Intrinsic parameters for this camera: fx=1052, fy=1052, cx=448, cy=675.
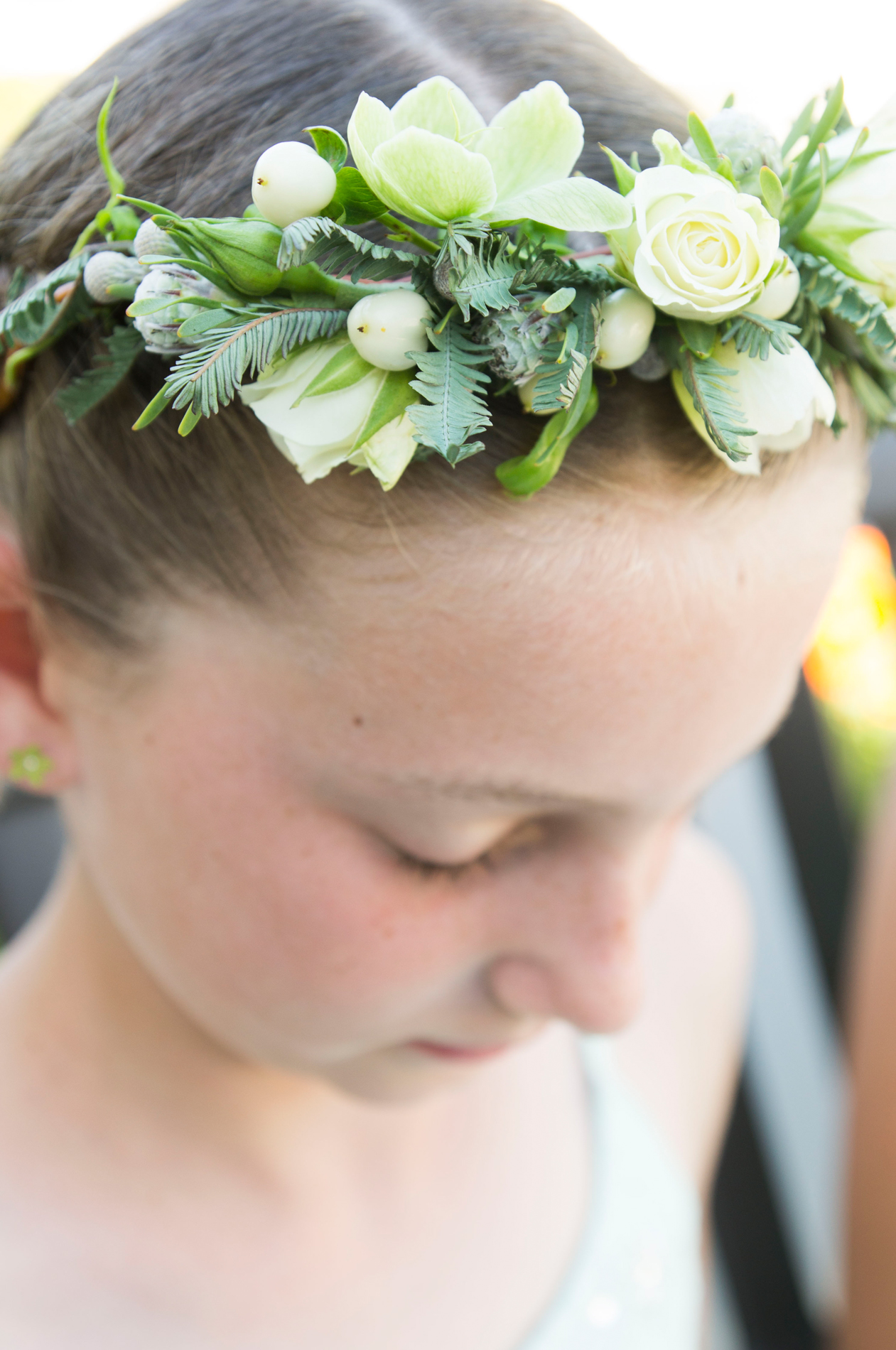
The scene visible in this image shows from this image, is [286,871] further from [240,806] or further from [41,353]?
[41,353]

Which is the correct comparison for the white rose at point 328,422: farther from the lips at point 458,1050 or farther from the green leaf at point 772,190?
the lips at point 458,1050

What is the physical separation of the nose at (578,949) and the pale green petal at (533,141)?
0.39 metres

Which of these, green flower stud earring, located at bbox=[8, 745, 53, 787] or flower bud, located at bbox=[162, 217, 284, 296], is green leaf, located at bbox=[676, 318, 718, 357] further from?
green flower stud earring, located at bbox=[8, 745, 53, 787]

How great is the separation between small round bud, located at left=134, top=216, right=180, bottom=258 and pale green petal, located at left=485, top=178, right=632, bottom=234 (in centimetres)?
15

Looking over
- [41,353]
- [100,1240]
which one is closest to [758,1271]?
[100,1240]

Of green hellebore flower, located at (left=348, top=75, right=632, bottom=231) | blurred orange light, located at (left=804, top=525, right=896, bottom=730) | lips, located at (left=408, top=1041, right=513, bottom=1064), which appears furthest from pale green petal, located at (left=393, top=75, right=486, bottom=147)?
blurred orange light, located at (left=804, top=525, right=896, bottom=730)

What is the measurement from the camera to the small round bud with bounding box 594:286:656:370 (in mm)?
502

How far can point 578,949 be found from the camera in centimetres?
69

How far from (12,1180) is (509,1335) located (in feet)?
1.62

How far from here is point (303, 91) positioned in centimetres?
57

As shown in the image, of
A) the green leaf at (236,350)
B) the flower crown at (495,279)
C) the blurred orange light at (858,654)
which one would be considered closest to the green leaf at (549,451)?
the flower crown at (495,279)

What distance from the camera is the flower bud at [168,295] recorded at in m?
0.50

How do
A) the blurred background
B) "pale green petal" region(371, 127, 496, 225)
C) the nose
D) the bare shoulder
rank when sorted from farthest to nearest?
the blurred background, the bare shoulder, the nose, "pale green petal" region(371, 127, 496, 225)

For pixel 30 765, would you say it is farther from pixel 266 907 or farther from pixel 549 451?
pixel 549 451
